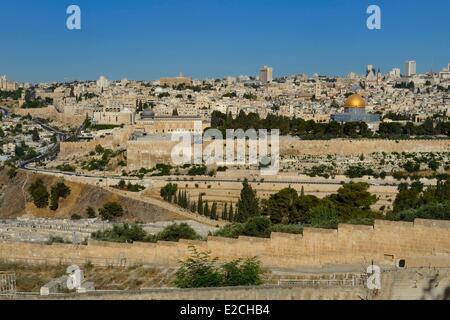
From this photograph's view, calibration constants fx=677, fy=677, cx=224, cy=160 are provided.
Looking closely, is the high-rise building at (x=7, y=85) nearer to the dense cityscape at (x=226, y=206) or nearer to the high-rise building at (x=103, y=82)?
the high-rise building at (x=103, y=82)

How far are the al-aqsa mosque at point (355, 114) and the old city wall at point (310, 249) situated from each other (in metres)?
45.5

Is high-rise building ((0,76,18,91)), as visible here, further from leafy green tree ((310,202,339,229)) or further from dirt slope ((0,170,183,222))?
leafy green tree ((310,202,339,229))

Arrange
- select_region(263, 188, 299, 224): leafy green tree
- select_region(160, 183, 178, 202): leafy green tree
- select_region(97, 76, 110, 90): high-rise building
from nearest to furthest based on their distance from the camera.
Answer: select_region(263, 188, 299, 224): leafy green tree → select_region(160, 183, 178, 202): leafy green tree → select_region(97, 76, 110, 90): high-rise building

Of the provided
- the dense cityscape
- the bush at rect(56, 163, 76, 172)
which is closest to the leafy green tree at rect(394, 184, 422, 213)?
the dense cityscape

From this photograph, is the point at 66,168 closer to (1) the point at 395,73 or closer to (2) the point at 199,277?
(2) the point at 199,277

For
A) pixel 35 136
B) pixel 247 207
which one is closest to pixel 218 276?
pixel 247 207

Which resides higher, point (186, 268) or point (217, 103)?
point (217, 103)

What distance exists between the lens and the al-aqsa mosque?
5628cm

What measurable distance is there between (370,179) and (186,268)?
22.7 m

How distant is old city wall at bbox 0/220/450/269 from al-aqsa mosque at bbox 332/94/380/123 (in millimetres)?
45532

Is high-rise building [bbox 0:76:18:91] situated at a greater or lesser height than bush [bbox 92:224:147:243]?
greater

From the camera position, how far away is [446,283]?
282 inches

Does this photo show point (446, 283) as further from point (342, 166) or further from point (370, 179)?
point (342, 166)
